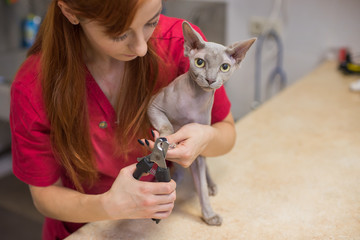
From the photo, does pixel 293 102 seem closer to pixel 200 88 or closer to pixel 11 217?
pixel 200 88

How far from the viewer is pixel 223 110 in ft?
2.63

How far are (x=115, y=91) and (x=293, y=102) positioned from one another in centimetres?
81

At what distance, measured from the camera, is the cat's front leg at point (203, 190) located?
0.73m

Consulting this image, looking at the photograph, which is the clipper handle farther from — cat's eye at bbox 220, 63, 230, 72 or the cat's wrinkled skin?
cat's eye at bbox 220, 63, 230, 72

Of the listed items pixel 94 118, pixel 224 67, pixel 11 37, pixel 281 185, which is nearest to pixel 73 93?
pixel 94 118

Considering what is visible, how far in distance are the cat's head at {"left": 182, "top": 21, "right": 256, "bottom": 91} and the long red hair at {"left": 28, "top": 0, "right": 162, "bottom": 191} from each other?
0.14m

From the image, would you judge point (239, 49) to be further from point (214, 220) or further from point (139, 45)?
point (214, 220)

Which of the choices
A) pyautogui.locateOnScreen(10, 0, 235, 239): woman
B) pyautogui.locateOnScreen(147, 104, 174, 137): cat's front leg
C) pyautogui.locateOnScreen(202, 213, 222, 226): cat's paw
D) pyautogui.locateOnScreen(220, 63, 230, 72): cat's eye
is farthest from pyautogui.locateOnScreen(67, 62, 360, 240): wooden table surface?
pyautogui.locateOnScreen(220, 63, 230, 72): cat's eye

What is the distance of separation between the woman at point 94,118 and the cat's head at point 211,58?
2.9 inches

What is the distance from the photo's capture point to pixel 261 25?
1.78 m

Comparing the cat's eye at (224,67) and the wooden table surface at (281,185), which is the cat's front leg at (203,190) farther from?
the cat's eye at (224,67)

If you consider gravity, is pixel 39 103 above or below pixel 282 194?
above

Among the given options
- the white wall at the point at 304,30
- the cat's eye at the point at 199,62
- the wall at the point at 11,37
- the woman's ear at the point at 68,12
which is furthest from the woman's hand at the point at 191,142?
the wall at the point at 11,37

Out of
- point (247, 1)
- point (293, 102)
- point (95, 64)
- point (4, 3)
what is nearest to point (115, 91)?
point (95, 64)
